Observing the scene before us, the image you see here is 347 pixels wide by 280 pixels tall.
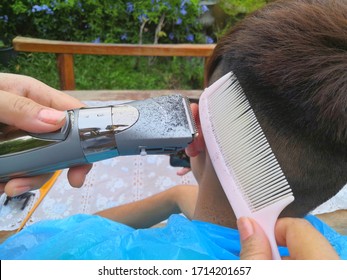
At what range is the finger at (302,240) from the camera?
0.52 meters

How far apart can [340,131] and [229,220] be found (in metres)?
0.26

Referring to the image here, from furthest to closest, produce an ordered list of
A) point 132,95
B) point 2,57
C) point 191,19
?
1. point 191,19
2. point 2,57
3. point 132,95

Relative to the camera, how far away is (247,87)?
0.66 m

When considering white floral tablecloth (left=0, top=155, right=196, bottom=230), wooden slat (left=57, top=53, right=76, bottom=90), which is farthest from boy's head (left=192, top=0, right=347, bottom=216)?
wooden slat (left=57, top=53, right=76, bottom=90)

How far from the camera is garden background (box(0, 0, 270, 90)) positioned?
283 centimetres

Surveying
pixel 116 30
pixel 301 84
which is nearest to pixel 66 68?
pixel 116 30

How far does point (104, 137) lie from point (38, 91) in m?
0.25

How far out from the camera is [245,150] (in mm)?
646

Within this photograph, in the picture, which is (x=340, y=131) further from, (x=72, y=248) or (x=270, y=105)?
(x=72, y=248)

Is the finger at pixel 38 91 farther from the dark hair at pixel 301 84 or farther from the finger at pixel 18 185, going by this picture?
the dark hair at pixel 301 84

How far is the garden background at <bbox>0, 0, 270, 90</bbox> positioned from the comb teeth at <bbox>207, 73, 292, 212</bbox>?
2218mm

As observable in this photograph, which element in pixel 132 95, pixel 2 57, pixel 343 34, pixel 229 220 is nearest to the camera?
pixel 343 34

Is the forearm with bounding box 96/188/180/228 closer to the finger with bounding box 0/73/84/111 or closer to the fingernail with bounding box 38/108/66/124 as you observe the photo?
the finger with bounding box 0/73/84/111
